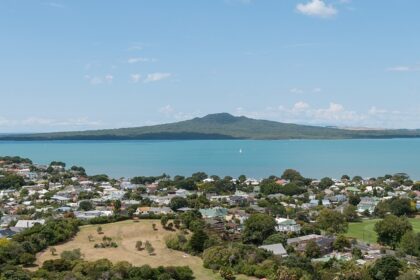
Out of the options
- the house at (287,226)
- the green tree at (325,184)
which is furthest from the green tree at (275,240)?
the green tree at (325,184)

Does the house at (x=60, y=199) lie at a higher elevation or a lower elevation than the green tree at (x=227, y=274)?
lower

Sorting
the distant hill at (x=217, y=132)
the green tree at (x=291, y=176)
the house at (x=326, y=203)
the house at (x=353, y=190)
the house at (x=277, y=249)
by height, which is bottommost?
the house at (x=326, y=203)

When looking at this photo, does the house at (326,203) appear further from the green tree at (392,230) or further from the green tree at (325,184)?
the green tree at (392,230)

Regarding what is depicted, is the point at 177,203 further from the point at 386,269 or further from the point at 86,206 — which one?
the point at 386,269

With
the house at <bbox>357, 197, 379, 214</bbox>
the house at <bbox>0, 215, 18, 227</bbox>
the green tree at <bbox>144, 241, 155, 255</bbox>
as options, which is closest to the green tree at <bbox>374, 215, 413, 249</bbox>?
the house at <bbox>357, 197, 379, 214</bbox>

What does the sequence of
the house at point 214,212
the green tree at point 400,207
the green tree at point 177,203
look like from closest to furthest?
the house at point 214,212, the green tree at point 400,207, the green tree at point 177,203

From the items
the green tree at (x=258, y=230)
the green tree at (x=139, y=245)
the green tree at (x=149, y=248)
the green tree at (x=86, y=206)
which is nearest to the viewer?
the green tree at (x=149, y=248)
